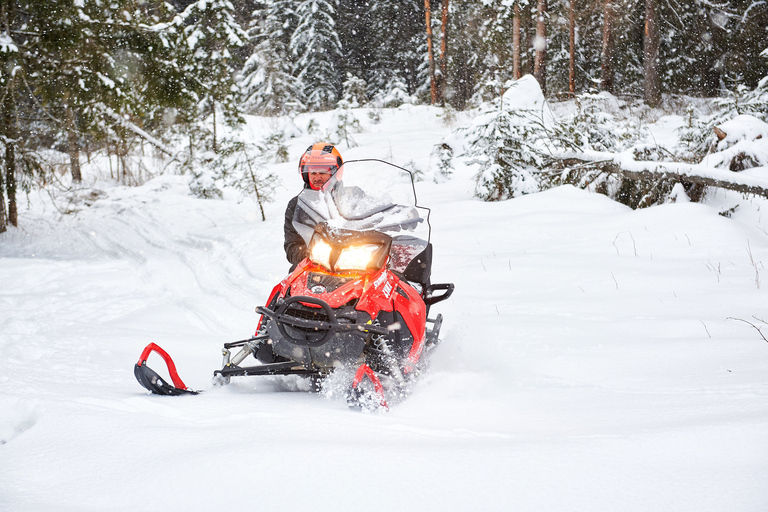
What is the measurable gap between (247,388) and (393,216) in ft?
4.53

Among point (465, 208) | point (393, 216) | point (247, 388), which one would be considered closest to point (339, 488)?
point (247, 388)

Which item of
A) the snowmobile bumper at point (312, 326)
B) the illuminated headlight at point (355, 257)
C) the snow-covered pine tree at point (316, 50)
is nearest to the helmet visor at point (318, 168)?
the illuminated headlight at point (355, 257)

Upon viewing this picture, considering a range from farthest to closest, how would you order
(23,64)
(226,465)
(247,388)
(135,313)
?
(23,64), (135,313), (247,388), (226,465)

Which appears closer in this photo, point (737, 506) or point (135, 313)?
point (737, 506)

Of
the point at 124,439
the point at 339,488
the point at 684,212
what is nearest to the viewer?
the point at 339,488

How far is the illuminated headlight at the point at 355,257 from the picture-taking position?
301cm

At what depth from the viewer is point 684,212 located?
6.31 m

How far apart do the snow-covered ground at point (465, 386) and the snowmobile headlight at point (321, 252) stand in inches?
30.5

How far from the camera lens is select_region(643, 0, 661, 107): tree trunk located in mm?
16688

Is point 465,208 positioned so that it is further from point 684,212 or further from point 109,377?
point 109,377

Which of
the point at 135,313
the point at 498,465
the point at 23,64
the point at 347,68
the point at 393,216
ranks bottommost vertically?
the point at 135,313

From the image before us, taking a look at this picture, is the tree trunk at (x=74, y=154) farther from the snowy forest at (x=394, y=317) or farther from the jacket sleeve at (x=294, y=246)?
the jacket sleeve at (x=294, y=246)

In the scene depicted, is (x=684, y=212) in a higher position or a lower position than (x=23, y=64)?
lower

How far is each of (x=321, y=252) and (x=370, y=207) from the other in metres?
0.43
